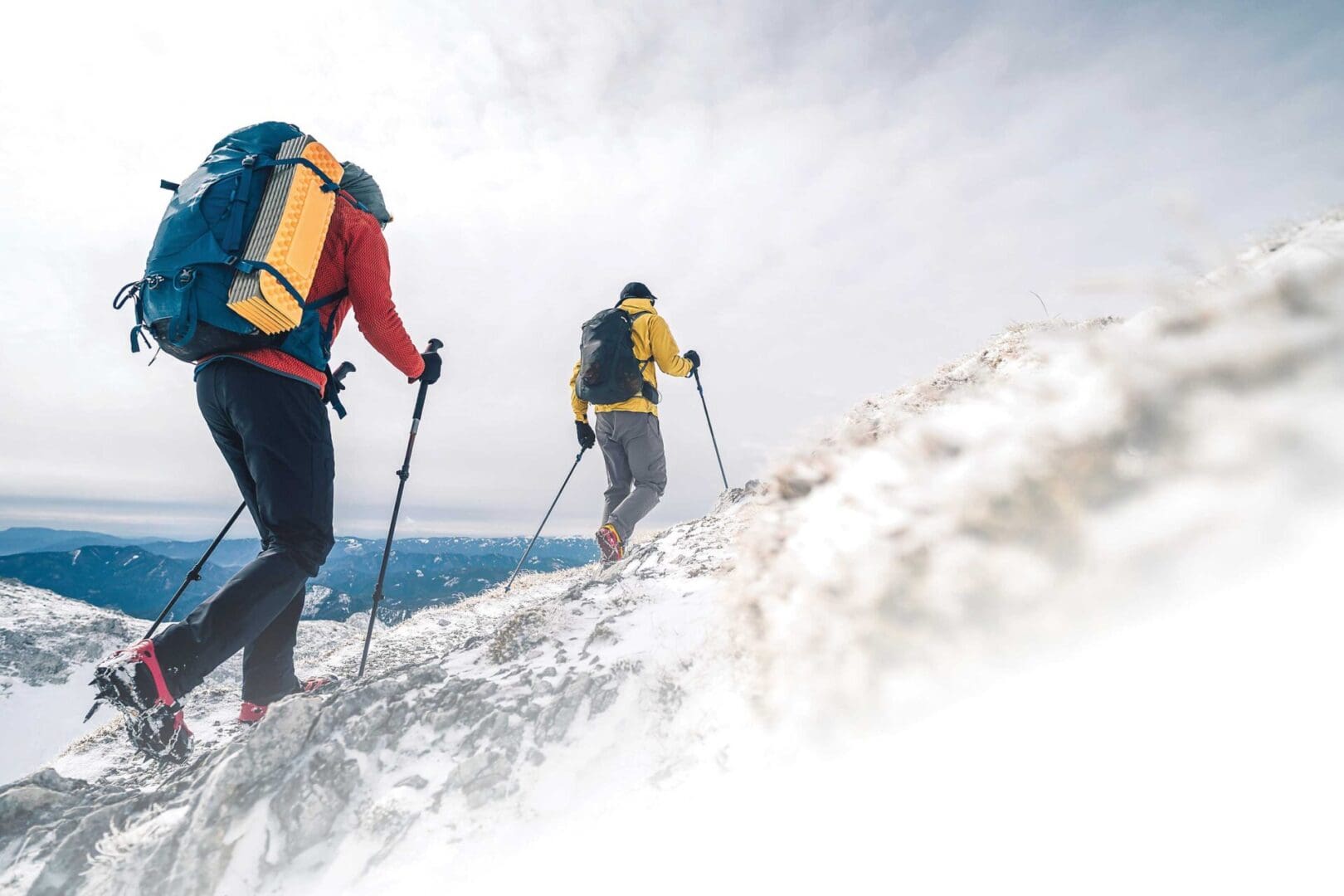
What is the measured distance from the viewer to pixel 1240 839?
3.20ft

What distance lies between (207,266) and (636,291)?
4834 millimetres

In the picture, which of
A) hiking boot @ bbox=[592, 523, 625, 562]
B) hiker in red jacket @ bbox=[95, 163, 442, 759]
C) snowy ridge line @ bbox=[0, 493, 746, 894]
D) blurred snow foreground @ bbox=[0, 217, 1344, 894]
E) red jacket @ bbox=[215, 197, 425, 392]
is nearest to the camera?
blurred snow foreground @ bbox=[0, 217, 1344, 894]

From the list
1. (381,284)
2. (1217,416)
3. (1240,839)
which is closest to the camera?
(1240,839)

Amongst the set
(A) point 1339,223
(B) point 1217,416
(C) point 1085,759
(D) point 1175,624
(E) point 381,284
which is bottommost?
(C) point 1085,759

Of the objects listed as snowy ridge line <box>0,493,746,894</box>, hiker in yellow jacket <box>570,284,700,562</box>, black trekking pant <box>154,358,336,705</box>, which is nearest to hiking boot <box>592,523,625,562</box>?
hiker in yellow jacket <box>570,284,700,562</box>

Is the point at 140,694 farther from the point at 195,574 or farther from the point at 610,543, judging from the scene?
the point at 610,543

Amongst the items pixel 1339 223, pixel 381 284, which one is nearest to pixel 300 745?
pixel 381 284

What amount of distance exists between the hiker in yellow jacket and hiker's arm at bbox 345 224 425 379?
2917mm

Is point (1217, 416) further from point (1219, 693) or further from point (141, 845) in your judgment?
point (141, 845)

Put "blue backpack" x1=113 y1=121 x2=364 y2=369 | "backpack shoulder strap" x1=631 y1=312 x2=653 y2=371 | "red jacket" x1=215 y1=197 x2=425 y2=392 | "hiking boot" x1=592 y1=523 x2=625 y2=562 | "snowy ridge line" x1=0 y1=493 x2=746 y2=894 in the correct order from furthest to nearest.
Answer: "backpack shoulder strap" x1=631 y1=312 x2=653 y2=371
"hiking boot" x1=592 y1=523 x2=625 y2=562
"red jacket" x1=215 y1=197 x2=425 y2=392
"blue backpack" x1=113 y1=121 x2=364 y2=369
"snowy ridge line" x1=0 y1=493 x2=746 y2=894

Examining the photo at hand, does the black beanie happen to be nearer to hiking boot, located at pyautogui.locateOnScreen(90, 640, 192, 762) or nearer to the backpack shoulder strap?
the backpack shoulder strap

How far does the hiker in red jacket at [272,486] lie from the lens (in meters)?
2.87

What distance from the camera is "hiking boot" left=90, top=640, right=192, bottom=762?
108 inches

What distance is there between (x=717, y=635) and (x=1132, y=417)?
177cm
